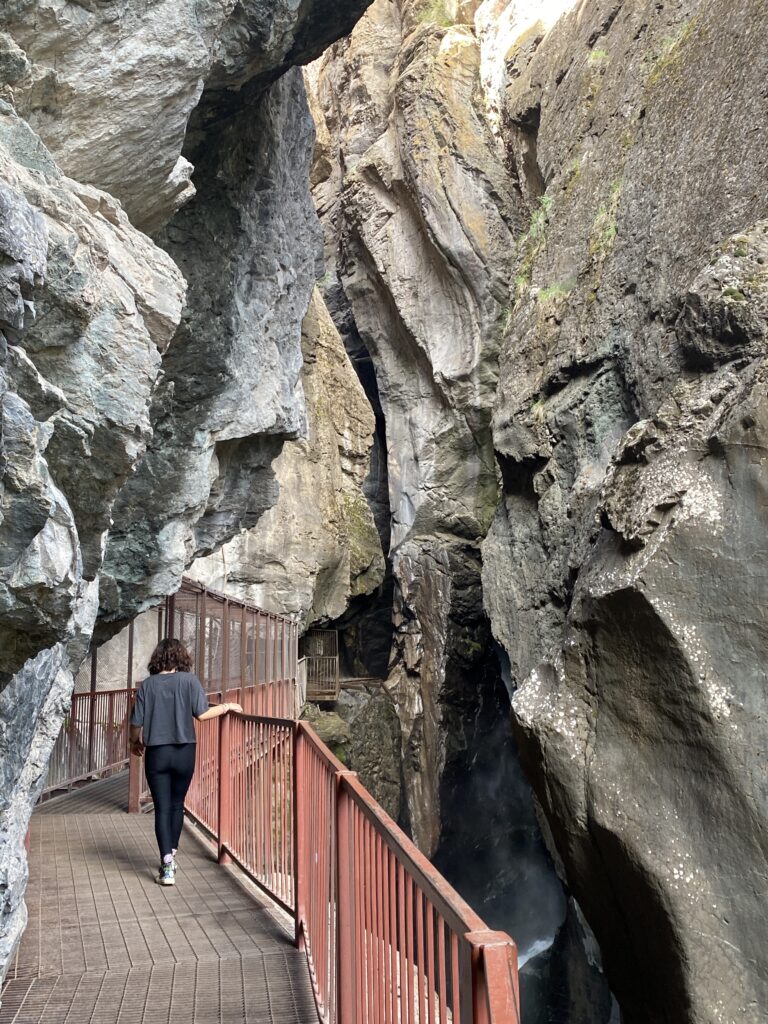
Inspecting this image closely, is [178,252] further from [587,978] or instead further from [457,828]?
[457,828]

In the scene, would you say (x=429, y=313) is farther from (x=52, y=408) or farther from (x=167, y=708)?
(x=52, y=408)

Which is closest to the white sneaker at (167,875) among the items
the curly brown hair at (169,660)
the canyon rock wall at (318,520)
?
the curly brown hair at (169,660)

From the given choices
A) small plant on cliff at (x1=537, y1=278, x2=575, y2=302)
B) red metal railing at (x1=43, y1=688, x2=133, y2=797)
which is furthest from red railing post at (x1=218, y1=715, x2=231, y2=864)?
small plant on cliff at (x1=537, y1=278, x2=575, y2=302)

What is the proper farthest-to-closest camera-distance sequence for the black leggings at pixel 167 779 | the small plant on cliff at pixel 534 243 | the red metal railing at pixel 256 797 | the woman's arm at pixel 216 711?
1. the small plant on cliff at pixel 534 243
2. the woman's arm at pixel 216 711
3. the black leggings at pixel 167 779
4. the red metal railing at pixel 256 797

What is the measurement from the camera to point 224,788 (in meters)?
6.26

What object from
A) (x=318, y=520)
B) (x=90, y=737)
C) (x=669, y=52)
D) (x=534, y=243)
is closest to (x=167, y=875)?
(x=90, y=737)

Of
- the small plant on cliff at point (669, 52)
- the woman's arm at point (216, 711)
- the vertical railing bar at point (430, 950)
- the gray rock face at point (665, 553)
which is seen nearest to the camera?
the vertical railing bar at point (430, 950)

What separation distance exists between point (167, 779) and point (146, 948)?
121 cm

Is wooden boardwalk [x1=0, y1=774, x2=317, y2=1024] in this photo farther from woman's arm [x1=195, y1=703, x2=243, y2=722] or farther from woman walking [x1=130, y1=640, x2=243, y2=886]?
woman's arm [x1=195, y1=703, x2=243, y2=722]

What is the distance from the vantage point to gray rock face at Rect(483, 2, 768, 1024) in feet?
21.6

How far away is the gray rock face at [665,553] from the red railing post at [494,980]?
221 inches

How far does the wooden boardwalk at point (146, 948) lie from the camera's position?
392 cm

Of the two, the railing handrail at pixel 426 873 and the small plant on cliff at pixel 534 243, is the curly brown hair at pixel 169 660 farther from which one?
the small plant on cliff at pixel 534 243

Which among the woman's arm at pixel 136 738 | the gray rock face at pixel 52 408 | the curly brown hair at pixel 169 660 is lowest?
the woman's arm at pixel 136 738
